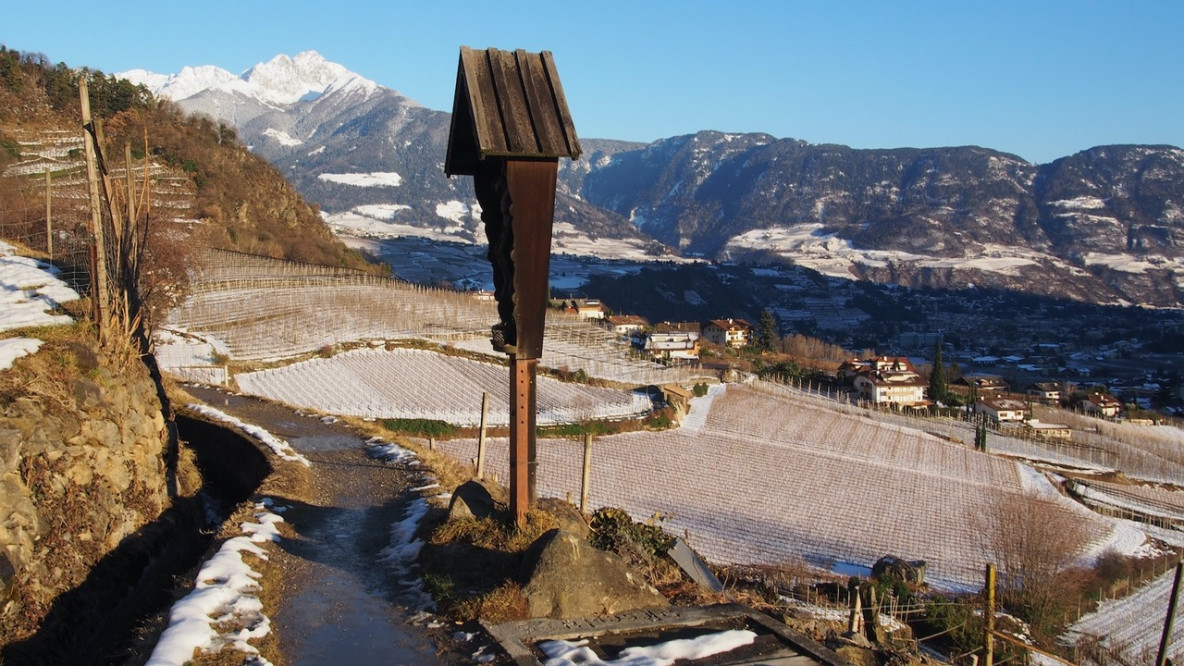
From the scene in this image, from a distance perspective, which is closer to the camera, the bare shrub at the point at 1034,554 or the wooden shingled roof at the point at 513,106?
the wooden shingled roof at the point at 513,106

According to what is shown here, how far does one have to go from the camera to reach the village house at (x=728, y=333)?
97.7 metres

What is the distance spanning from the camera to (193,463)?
16.1 m

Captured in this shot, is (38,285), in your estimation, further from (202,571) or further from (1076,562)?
(1076,562)

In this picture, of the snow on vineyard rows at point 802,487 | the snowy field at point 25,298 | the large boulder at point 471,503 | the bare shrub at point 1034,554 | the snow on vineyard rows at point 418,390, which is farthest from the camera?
the snow on vineyard rows at point 418,390

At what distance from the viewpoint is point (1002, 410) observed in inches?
2724

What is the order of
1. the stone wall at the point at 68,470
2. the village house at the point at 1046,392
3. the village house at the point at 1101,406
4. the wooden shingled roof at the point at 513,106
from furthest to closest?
the village house at the point at 1046,392 → the village house at the point at 1101,406 → the stone wall at the point at 68,470 → the wooden shingled roof at the point at 513,106

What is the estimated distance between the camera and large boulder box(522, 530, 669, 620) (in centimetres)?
736

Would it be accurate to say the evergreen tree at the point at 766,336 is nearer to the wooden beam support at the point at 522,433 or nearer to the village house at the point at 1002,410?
the village house at the point at 1002,410

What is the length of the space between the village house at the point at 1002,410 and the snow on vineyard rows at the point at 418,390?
3467cm

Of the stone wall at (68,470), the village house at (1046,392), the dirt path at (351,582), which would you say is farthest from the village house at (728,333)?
the stone wall at (68,470)

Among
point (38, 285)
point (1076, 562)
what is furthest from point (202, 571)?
point (1076, 562)

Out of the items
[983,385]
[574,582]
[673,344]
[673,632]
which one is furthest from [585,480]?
[983,385]

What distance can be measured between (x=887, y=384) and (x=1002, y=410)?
27.7 feet

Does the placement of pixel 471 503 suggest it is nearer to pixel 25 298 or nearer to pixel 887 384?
pixel 25 298
